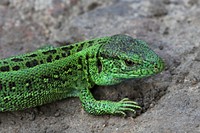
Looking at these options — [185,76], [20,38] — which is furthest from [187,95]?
[20,38]

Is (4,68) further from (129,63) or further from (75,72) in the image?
(129,63)

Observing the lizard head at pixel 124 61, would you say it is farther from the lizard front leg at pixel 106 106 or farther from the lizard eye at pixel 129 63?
the lizard front leg at pixel 106 106

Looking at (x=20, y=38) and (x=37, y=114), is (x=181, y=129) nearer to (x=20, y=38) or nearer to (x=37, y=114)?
(x=37, y=114)

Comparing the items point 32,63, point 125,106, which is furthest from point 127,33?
point 32,63

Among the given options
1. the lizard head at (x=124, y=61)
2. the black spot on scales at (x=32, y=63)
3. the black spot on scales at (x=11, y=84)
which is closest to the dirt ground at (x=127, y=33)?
the lizard head at (x=124, y=61)

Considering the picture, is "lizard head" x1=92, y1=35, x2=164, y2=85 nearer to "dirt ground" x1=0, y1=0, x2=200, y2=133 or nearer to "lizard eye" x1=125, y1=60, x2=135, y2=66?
"lizard eye" x1=125, y1=60, x2=135, y2=66

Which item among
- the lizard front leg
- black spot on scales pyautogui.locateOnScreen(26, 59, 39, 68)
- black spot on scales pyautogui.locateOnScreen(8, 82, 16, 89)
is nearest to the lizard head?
the lizard front leg
